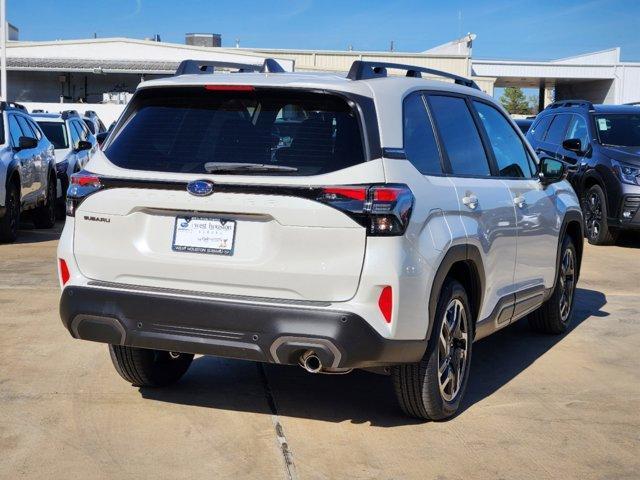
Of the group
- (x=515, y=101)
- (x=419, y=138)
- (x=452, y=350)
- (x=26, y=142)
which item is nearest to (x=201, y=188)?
(x=419, y=138)

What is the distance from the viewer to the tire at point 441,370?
5.24 metres

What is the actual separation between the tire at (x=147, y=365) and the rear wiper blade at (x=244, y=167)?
54.0 inches

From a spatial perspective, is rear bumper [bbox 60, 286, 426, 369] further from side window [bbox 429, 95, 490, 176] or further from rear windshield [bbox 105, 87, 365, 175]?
side window [bbox 429, 95, 490, 176]

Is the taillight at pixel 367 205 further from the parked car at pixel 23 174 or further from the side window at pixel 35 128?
the side window at pixel 35 128

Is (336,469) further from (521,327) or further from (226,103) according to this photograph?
(521,327)

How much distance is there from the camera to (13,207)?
1352 cm

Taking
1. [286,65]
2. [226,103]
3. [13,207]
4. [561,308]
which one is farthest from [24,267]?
[286,65]

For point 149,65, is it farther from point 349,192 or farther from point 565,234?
point 349,192

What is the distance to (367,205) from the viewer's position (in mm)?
4688

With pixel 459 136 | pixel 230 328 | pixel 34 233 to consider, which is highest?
pixel 459 136

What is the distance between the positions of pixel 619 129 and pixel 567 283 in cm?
706

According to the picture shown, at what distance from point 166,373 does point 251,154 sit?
173 centimetres

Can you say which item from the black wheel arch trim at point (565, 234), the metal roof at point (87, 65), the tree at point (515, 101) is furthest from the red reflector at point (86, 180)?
the tree at point (515, 101)

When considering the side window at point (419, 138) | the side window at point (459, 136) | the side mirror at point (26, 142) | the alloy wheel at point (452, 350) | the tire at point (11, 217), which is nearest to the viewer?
the side window at point (419, 138)
